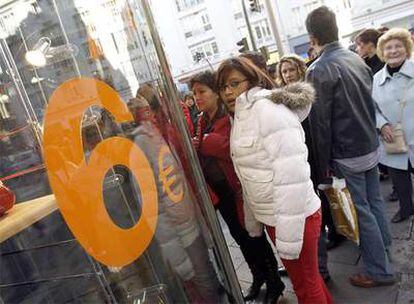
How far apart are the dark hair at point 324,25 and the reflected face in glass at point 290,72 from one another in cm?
74

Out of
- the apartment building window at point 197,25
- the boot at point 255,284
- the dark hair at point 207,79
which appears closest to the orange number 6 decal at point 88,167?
the dark hair at point 207,79

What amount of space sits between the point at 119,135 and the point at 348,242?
2.72 meters

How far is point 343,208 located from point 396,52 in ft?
4.81

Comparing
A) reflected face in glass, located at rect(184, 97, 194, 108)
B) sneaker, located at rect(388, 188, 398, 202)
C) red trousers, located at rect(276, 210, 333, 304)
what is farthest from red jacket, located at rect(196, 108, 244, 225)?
reflected face in glass, located at rect(184, 97, 194, 108)

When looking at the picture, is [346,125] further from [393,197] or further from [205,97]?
[393,197]

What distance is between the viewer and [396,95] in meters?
3.27

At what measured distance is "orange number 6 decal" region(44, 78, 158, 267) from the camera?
1284mm

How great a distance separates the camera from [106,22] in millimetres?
1407

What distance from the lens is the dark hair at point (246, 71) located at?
213cm

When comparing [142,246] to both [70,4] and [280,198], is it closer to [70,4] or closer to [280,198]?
[280,198]

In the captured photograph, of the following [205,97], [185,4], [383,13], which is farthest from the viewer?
[185,4]

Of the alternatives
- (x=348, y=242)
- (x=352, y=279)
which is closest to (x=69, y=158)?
(x=352, y=279)

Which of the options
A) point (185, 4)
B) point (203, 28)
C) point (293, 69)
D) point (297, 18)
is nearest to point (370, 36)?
point (293, 69)

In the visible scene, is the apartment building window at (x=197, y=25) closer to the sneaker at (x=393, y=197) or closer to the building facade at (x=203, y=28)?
the building facade at (x=203, y=28)
